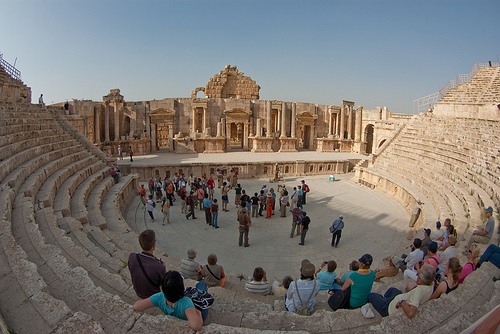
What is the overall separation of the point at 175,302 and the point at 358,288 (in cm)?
234

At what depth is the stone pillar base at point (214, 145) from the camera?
78.2 ft

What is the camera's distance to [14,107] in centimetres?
1281

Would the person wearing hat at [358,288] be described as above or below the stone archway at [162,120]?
below

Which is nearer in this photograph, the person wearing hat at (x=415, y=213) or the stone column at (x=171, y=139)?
the person wearing hat at (x=415, y=213)

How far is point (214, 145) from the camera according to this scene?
24.0 metres

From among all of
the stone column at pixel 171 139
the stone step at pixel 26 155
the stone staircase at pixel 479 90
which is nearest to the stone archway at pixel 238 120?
the stone column at pixel 171 139

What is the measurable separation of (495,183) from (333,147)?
18583 millimetres

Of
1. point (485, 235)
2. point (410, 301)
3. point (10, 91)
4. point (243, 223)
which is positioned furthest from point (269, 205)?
point (10, 91)

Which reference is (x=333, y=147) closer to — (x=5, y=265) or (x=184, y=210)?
(x=184, y=210)

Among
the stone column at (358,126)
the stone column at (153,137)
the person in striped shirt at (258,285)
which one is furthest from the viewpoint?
the stone column at (358,126)

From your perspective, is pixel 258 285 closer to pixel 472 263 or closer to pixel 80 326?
pixel 80 326

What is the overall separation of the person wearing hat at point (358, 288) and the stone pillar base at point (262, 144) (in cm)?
2093

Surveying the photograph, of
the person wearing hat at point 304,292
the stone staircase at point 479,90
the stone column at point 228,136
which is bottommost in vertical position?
the person wearing hat at point 304,292

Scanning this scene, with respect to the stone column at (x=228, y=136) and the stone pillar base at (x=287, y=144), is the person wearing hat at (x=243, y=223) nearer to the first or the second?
the stone column at (x=228, y=136)
